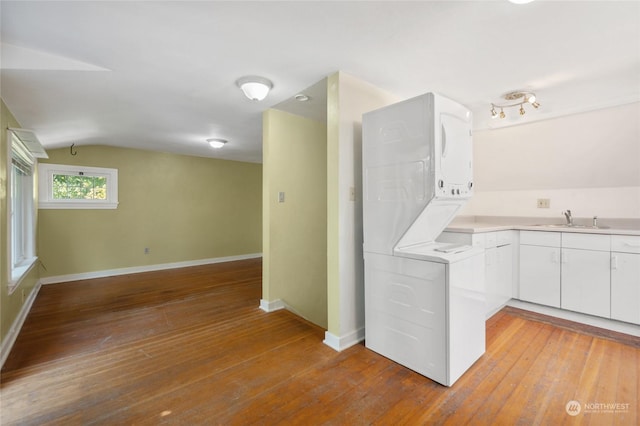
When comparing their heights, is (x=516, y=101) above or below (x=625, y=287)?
above

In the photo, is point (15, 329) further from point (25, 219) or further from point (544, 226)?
point (544, 226)

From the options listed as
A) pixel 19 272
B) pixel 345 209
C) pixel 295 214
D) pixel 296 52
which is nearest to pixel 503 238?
pixel 345 209

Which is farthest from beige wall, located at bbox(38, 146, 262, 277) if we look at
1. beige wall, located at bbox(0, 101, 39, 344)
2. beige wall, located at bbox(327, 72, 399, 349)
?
beige wall, located at bbox(327, 72, 399, 349)

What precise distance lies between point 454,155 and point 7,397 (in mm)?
3158

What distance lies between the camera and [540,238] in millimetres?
2877

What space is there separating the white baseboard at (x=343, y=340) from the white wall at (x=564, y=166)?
96.2 inches

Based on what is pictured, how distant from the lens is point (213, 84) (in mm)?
2404

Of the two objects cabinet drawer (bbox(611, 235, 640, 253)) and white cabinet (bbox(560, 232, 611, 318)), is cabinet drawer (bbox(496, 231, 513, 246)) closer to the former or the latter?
white cabinet (bbox(560, 232, 611, 318))

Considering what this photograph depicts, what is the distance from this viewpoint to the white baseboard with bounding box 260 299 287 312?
306 cm

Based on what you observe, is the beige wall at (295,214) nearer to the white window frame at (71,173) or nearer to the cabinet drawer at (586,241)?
the cabinet drawer at (586,241)

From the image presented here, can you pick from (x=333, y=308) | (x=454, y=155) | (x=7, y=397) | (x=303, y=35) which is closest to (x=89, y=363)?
(x=7, y=397)

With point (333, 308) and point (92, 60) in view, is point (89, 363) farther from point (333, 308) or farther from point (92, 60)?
point (92, 60)

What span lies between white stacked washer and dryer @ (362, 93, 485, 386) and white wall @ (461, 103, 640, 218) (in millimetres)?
1865

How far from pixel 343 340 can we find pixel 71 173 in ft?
16.0
